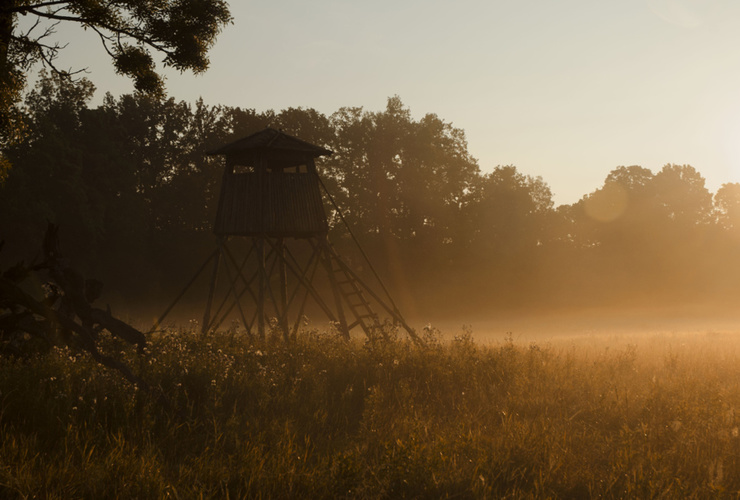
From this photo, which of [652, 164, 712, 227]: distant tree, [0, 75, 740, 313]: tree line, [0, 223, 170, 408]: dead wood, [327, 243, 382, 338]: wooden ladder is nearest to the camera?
[0, 223, 170, 408]: dead wood

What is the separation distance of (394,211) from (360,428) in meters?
37.9

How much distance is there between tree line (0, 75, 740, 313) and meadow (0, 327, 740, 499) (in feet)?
89.8

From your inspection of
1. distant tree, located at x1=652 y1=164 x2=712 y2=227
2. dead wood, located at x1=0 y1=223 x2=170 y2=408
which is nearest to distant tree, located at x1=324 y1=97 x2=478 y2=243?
distant tree, located at x1=652 y1=164 x2=712 y2=227

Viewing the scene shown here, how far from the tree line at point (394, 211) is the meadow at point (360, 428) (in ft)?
89.8

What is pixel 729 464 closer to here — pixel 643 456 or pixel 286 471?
pixel 643 456

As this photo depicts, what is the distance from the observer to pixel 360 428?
27.9 feet

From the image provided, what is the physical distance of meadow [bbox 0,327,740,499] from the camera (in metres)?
6.19

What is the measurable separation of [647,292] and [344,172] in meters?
25.2

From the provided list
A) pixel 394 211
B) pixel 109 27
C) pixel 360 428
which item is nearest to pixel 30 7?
pixel 109 27

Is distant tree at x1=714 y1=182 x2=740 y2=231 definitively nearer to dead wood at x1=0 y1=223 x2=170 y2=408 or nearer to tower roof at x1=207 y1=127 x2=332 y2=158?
tower roof at x1=207 y1=127 x2=332 y2=158

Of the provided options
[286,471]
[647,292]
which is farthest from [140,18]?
[647,292]

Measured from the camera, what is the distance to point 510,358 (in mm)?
12898

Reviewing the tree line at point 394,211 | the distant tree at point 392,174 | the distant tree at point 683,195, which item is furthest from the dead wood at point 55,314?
the distant tree at point 683,195

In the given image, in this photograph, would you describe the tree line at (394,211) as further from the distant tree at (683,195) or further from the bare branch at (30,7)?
the bare branch at (30,7)
